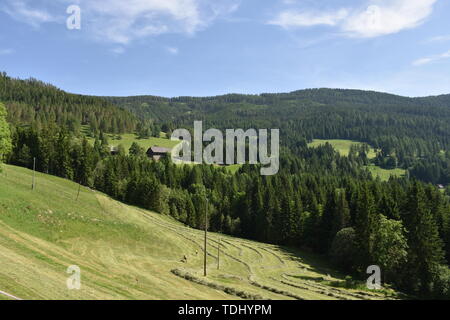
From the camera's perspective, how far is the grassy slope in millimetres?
30922

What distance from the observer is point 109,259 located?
1881 inches

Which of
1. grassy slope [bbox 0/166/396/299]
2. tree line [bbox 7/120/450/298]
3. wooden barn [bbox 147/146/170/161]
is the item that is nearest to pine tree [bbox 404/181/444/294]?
tree line [bbox 7/120/450/298]

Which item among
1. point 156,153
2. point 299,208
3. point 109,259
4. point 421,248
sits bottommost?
point 421,248

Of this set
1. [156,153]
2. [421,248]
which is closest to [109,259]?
[421,248]

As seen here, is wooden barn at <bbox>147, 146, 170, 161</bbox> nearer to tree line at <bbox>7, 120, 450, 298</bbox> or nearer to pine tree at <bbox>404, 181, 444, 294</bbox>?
tree line at <bbox>7, 120, 450, 298</bbox>

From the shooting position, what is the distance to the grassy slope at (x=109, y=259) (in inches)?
1217

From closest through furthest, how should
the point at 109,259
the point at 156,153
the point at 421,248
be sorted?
1. the point at 109,259
2. the point at 421,248
3. the point at 156,153

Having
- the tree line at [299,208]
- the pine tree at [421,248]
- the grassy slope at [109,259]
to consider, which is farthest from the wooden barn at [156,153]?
the pine tree at [421,248]

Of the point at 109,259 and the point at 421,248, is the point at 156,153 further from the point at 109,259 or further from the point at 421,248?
the point at 421,248

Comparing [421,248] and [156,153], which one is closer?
[421,248]

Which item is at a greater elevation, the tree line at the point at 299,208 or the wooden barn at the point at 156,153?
the wooden barn at the point at 156,153

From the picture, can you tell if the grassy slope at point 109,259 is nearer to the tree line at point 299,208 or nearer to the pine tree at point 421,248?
the tree line at point 299,208
